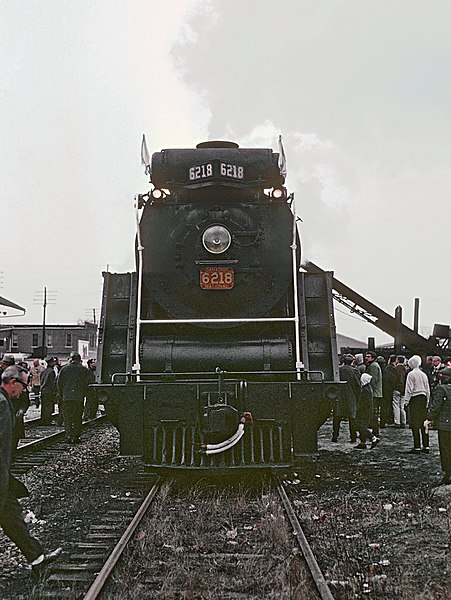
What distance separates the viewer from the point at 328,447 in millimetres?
13984

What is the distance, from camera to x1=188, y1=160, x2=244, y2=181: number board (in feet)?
30.5

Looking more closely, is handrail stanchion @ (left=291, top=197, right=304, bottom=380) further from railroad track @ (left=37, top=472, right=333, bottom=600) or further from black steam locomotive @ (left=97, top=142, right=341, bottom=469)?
railroad track @ (left=37, top=472, right=333, bottom=600)

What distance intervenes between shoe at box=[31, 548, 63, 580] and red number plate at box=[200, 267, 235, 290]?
13.0 ft

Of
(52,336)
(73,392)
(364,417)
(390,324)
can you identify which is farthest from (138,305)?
(52,336)

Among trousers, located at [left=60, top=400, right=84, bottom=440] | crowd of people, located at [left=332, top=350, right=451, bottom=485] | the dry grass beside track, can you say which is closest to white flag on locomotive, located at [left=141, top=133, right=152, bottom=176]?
the dry grass beside track

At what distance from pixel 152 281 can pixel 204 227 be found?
0.97 m

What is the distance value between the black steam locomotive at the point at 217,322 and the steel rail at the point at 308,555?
832 mm

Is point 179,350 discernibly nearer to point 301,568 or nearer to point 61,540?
point 61,540

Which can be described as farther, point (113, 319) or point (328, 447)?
point (328, 447)

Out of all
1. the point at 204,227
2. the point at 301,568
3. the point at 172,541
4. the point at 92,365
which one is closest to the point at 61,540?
the point at 172,541

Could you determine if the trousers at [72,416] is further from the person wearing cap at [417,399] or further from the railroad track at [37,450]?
the person wearing cap at [417,399]

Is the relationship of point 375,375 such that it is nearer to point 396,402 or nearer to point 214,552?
point 396,402

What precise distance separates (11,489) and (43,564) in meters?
0.68

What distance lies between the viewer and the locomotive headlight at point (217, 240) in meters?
9.11
